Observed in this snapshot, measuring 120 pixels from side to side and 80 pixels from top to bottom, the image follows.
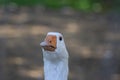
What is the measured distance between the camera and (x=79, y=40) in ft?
19.3

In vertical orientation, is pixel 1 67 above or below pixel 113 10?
below

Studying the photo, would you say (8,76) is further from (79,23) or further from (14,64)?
(79,23)

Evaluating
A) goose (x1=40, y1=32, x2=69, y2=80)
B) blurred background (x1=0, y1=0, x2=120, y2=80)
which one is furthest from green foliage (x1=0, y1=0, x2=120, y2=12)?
goose (x1=40, y1=32, x2=69, y2=80)

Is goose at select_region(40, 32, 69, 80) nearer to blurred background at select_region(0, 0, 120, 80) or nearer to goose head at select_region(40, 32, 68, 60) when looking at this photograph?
goose head at select_region(40, 32, 68, 60)

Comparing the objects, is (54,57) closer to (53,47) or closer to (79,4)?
(53,47)

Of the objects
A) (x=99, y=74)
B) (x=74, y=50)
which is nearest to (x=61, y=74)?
(x=99, y=74)

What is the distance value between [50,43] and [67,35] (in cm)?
337

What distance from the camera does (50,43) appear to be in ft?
8.61

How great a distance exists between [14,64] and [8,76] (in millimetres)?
222

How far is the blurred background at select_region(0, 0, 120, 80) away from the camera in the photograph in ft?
17.1

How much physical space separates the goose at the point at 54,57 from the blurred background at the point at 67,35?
2.34 m

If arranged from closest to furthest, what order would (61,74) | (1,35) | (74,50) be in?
(61,74)
(74,50)
(1,35)

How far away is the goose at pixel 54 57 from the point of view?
2.60 meters

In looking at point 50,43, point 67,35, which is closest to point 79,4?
point 67,35
